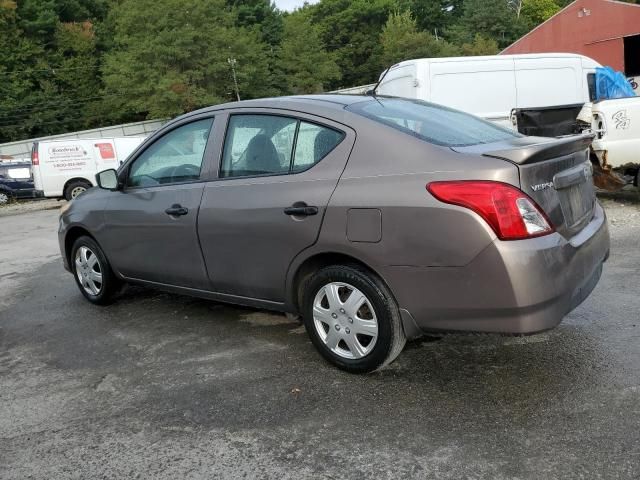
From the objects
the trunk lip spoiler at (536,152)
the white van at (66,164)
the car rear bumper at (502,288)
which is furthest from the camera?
the white van at (66,164)

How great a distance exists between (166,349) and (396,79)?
28.1ft

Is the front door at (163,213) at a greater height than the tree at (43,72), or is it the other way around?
the tree at (43,72)

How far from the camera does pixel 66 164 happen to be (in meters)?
16.0

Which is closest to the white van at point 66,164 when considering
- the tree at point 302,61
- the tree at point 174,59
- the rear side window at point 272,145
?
the rear side window at point 272,145

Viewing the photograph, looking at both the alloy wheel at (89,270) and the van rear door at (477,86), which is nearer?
the alloy wheel at (89,270)

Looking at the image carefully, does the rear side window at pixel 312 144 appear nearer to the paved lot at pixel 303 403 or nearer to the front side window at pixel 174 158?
the front side window at pixel 174 158

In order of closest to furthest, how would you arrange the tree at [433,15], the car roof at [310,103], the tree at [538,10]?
1. the car roof at [310,103]
2. the tree at [538,10]
3. the tree at [433,15]

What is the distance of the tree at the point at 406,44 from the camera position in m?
65.8

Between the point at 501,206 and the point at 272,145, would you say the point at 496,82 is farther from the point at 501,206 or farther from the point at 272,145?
the point at 501,206

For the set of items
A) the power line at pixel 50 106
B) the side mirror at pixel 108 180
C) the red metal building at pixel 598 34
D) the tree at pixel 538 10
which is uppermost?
the tree at pixel 538 10

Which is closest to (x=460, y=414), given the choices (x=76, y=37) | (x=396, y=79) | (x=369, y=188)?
(x=369, y=188)

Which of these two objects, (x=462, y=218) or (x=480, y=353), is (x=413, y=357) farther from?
(x=462, y=218)

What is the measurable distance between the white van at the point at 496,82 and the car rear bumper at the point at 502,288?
7955 mm

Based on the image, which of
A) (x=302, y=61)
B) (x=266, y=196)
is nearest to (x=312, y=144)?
(x=266, y=196)
